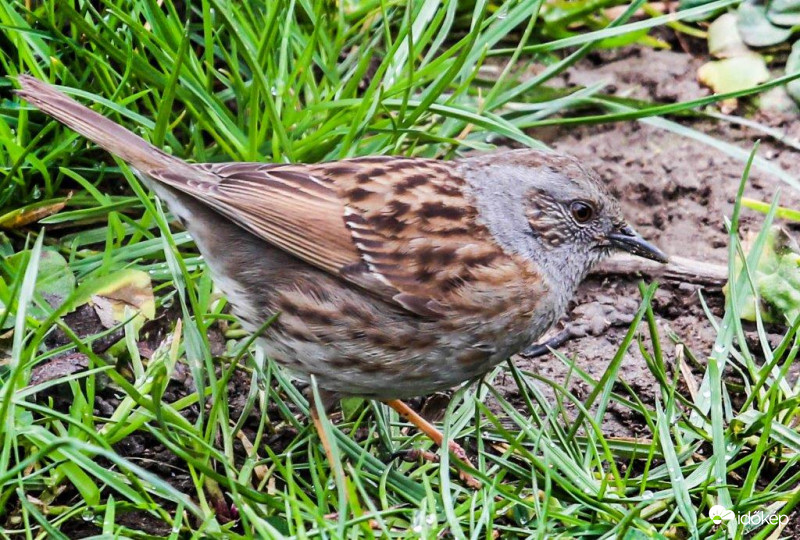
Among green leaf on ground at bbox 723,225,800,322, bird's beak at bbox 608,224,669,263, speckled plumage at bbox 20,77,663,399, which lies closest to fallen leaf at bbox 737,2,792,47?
green leaf on ground at bbox 723,225,800,322

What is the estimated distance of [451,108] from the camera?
4.81 metres

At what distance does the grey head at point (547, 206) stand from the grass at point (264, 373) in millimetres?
437

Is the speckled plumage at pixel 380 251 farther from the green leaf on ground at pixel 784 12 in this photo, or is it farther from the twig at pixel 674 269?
the green leaf on ground at pixel 784 12

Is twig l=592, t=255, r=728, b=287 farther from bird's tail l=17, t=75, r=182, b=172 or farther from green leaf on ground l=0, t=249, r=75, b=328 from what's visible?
green leaf on ground l=0, t=249, r=75, b=328

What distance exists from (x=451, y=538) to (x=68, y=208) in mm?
2207

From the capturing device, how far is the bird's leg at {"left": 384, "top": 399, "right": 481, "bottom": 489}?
156 inches

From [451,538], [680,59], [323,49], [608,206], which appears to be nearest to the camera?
[451,538]

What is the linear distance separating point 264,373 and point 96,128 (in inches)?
43.8

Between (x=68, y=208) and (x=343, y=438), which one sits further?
(x=68, y=208)

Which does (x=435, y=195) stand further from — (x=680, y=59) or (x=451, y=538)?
(x=680, y=59)

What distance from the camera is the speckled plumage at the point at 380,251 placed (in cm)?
386

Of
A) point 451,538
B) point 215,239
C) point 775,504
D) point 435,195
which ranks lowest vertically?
point 451,538

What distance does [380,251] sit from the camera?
3.95 meters

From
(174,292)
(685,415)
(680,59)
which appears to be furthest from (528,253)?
(680,59)
